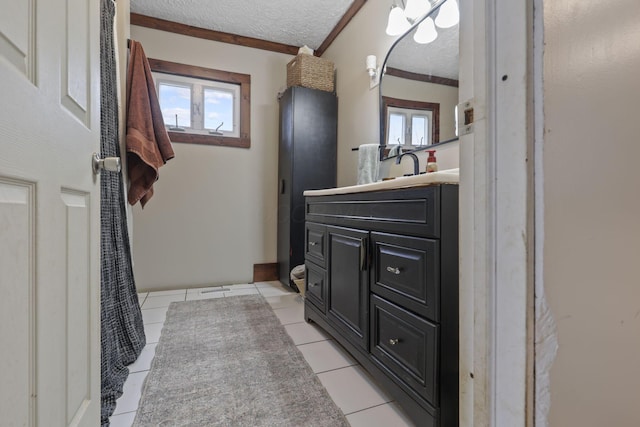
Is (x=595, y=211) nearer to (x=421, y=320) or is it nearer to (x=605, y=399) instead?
(x=605, y=399)

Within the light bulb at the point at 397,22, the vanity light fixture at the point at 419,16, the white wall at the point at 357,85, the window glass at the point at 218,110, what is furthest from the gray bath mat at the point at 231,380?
the light bulb at the point at 397,22

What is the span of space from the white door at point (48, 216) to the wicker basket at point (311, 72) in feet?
6.71

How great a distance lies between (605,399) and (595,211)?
13.9 inches

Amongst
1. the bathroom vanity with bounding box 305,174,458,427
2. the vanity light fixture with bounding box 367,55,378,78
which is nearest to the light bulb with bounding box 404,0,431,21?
the vanity light fixture with bounding box 367,55,378,78

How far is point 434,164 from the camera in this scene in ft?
5.04

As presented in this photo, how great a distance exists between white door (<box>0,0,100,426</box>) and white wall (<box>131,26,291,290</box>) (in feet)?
6.62

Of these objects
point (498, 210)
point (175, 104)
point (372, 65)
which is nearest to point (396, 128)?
point (372, 65)

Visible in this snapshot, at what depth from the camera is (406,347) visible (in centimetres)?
106

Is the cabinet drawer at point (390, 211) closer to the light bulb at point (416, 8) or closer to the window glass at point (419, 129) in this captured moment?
the window glass at point (419, 129)

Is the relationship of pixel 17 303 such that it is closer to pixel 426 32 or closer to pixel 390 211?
pixel 390 211

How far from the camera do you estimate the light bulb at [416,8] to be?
1.75m

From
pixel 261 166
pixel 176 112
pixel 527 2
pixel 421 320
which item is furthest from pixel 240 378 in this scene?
pixel 176 112

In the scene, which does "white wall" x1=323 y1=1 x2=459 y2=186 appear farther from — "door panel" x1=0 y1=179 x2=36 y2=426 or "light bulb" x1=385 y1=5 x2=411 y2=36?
"door panel" x1=0 y1=179 x2=36 y2=426

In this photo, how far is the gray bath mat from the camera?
109cm
